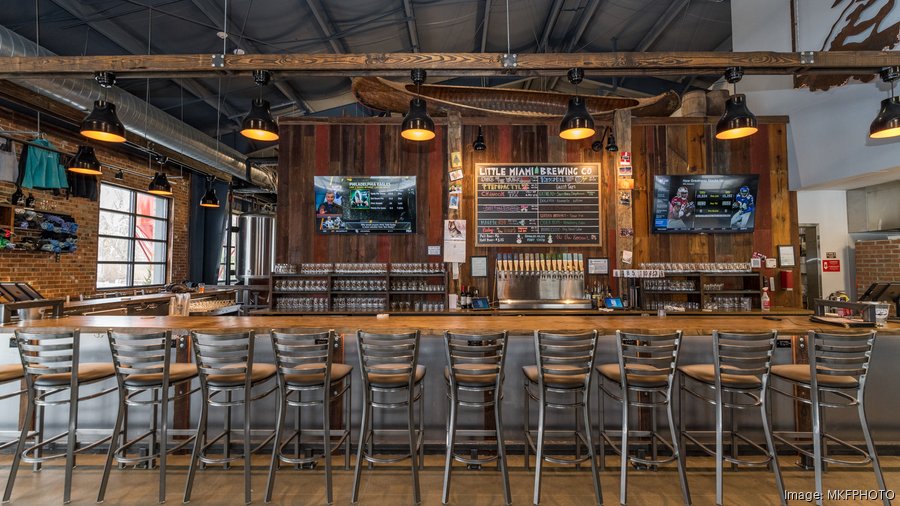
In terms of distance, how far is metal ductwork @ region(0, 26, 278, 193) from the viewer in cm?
410

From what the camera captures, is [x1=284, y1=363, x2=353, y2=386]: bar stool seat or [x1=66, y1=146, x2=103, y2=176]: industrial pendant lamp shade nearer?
[x1=284, y1=363, x2=353, y2=386]: bar stool seat

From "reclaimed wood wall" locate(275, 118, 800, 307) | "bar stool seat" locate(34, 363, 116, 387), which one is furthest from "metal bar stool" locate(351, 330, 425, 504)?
"reclaimed wood wall" locate(275, 118, 800, 307)

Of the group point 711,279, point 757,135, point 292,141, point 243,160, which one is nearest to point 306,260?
point 292,141

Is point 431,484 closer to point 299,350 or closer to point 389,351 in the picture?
point 389,351

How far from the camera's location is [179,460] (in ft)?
10.6

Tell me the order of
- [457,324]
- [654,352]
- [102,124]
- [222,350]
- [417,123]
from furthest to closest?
[417,123] < [102,124] < [457,324] < [654,352] < [222,350]

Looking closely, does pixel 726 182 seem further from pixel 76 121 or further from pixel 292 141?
pixel 76 121

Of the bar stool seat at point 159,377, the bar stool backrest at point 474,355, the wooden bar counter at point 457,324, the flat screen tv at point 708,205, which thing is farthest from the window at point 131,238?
the flat screen tv at point 708,205

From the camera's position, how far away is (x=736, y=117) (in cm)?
357

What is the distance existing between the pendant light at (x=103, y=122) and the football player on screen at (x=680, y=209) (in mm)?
6458

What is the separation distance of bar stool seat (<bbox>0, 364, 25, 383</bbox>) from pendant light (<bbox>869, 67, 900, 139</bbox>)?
7.19 m

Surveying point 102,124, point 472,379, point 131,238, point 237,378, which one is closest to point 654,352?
point 472,379

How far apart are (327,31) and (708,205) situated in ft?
18.8

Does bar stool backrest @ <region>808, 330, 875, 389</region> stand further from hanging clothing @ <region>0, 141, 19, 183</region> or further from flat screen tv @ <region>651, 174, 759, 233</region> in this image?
hanging clothing @ <region>0, 141, 19, 183</region>
